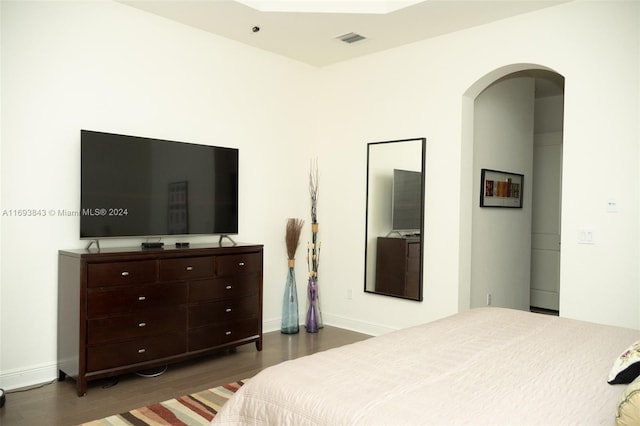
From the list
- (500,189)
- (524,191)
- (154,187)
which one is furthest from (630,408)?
(524,191)

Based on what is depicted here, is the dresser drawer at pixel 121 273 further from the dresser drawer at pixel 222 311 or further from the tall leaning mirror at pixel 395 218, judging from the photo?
the tall leaning mirror at pixel 395 218

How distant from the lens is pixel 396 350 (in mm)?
1922

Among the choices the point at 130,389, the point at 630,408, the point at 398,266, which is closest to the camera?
the point at 630,408

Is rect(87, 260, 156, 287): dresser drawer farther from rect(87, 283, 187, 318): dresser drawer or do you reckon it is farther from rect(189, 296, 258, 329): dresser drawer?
rect(189, 296, 258, 329): dresser drawer

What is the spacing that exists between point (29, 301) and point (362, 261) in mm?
2983

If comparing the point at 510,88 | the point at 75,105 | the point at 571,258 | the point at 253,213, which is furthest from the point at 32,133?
the point at 510,88

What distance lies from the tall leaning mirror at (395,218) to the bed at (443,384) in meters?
2.38

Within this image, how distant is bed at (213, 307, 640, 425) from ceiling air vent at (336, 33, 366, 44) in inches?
121

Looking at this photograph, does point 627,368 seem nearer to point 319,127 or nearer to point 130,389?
point 130,389

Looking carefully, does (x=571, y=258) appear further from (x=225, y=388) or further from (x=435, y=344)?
(x=225, y=388)

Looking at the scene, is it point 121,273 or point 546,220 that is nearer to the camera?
point 121,273

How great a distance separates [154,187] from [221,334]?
4.23 ft

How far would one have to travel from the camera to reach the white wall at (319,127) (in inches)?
132

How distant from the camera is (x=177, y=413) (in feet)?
9.52
